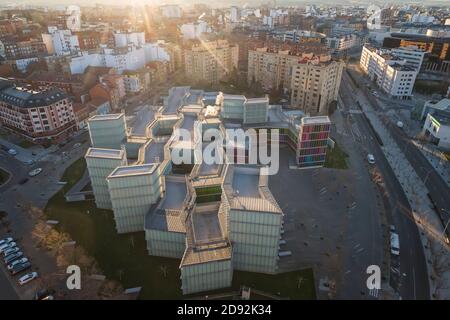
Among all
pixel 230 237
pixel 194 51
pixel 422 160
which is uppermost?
pixel 194 51

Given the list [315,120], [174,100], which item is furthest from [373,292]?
[174,100]

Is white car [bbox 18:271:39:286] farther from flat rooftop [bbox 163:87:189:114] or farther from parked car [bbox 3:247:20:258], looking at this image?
flat rooftop [bbox 163:87:189:114]

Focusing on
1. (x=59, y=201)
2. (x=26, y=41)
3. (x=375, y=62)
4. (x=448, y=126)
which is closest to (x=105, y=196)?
(x=59, y=201)

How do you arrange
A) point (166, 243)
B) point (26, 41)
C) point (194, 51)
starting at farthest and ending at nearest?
point (26, 41) < point (194, 51) < point (166, 243)

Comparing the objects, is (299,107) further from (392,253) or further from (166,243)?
(166,243)

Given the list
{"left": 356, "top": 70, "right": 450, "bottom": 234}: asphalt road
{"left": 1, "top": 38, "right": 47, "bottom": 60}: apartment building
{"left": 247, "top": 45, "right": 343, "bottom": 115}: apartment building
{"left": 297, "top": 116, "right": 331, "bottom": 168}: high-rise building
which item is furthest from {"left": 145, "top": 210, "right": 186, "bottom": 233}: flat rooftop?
{"left": 1, "top": 38, "right": 47, "bottom": 60}: apartment building

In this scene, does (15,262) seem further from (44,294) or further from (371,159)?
(371,159)
